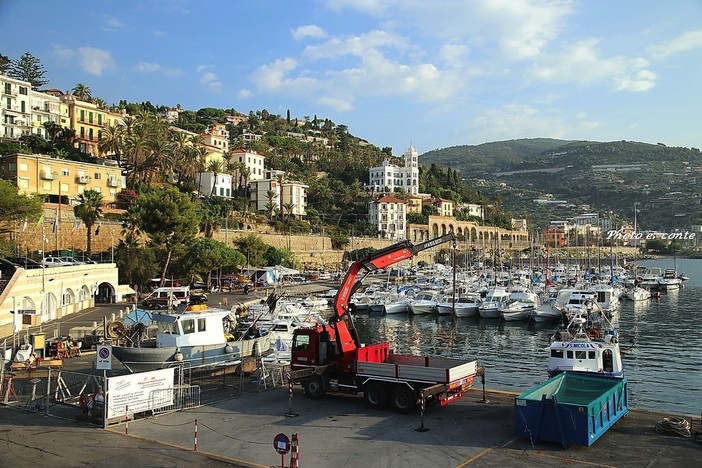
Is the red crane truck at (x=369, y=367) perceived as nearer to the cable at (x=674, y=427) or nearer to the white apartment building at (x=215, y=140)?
the cable at (x=674, y=427)

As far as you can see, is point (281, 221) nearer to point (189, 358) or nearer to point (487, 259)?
point (487, 259)

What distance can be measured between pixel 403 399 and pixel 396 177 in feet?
475

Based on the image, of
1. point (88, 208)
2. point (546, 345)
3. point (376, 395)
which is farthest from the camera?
point (88, 208)

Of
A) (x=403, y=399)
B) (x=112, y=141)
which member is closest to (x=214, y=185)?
(x=112, y=141)

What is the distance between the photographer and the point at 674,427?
1442 centimetres

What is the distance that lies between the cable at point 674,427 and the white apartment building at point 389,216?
112m

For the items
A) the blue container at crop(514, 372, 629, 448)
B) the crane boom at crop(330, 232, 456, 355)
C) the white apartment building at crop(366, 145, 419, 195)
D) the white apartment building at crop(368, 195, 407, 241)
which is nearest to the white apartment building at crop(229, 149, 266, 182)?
the white apartment building at crop(368, 195, 407, 241)

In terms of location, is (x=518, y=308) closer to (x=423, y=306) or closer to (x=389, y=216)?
(x=423, y=306)

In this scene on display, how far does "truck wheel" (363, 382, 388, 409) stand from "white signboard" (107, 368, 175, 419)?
587 cm

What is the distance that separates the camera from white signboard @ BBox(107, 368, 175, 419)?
16297 mm

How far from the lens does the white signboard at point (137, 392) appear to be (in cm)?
1630

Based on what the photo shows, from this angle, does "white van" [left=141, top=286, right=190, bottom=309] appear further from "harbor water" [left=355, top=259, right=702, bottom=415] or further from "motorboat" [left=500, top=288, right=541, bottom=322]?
"motorboat" [left=500, top=288, right=541, bottom=322]

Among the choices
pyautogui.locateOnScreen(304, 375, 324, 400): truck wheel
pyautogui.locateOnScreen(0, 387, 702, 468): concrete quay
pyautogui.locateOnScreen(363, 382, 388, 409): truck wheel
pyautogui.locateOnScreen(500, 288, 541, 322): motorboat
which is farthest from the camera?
pyautogui.locateOnScreen(500, 288, 541, 322): motorboat

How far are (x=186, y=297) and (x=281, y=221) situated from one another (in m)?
54.5
